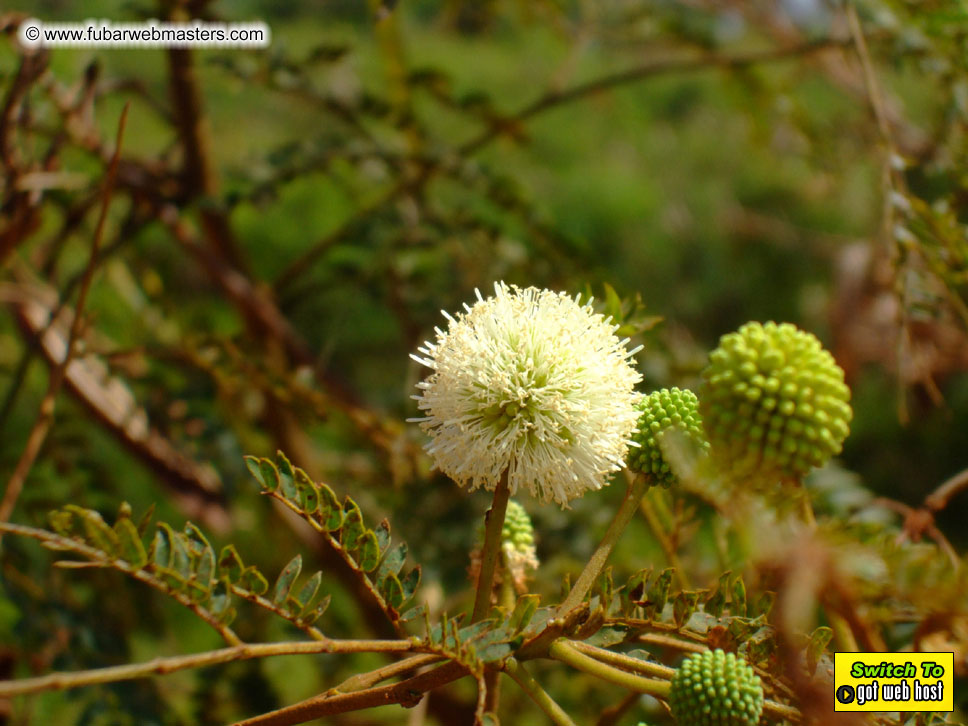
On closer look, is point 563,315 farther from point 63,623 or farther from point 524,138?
point 524,138

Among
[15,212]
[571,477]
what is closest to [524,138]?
[15,212]

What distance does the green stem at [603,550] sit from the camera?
474 mm

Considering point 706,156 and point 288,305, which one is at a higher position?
point 706,156

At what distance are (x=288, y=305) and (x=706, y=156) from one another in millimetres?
1711

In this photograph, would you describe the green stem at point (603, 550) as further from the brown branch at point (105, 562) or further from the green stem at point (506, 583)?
the brown branch at point (105, 562)

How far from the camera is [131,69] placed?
90.4 inches

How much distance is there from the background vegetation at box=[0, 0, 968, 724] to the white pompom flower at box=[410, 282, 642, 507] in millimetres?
85

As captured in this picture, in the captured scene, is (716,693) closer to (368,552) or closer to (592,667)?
(592,667)

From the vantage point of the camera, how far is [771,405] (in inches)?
18.4

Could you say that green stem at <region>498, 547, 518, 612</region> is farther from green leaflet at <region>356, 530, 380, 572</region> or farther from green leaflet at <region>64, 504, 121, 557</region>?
green leaflet at <region>64, 504, 121, 557</region>

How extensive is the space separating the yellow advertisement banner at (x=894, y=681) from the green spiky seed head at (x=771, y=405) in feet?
0.52

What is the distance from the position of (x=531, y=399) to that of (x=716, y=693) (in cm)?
23

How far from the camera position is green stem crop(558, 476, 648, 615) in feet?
1.55

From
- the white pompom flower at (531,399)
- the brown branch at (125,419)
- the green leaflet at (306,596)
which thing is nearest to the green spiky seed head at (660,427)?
the white pompom flower at (531,399)
